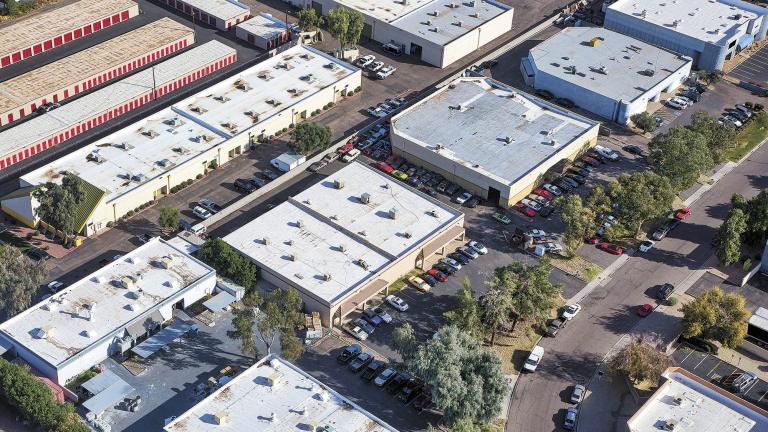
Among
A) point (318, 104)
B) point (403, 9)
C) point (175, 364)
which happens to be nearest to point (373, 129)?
point (318, 104)

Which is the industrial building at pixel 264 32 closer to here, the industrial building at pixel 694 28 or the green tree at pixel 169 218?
the green tree at pixel 169 218

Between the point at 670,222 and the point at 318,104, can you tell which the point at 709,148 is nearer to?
the point at 670,222

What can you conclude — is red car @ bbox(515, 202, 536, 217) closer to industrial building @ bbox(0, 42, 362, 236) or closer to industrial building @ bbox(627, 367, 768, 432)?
industrial building @ bbox(627, 367, 768, 432)

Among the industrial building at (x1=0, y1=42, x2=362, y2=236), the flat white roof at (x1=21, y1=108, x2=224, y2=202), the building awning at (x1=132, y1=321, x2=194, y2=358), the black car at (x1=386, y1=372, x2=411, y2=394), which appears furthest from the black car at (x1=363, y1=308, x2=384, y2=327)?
the flat white roof at (x1=21, y1=108, x2=224, y2=202)

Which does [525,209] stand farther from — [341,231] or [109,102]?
[109,102]

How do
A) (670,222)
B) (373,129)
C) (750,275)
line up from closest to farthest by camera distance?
(750,275)
(670,222)
(373,129)

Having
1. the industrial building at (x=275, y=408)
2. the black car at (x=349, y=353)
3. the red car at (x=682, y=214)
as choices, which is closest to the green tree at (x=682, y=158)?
the red car at (x=682, y=214)

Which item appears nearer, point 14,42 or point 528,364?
point 528,364
